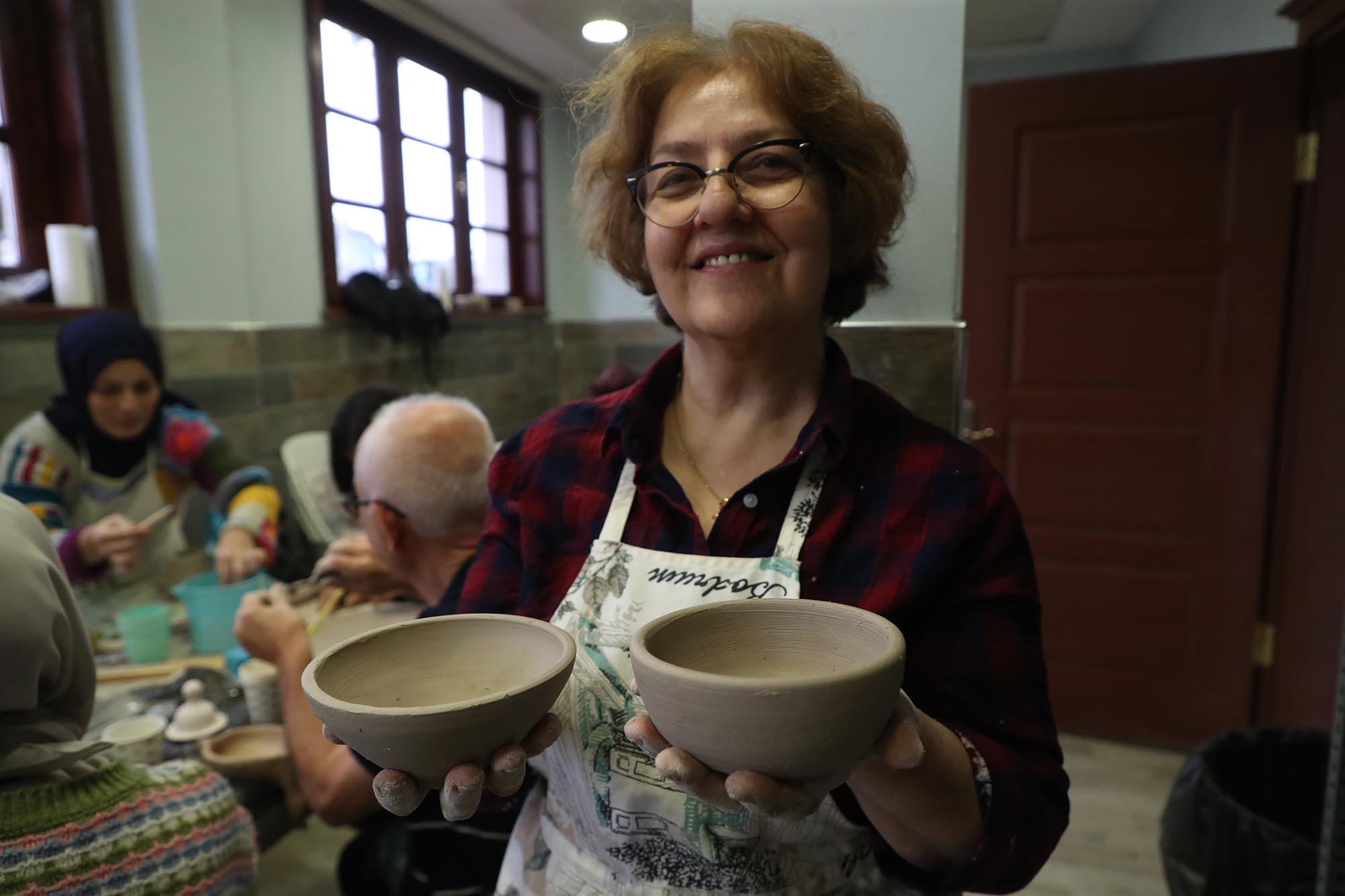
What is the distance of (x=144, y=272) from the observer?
255cm

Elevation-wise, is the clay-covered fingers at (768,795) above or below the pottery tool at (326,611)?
above

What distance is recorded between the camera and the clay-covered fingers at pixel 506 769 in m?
0.55

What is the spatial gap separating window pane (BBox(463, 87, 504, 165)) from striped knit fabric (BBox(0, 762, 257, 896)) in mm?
3075

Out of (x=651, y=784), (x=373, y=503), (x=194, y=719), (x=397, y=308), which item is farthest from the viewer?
(x=397, y=308)

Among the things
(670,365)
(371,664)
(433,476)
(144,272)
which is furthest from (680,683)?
(144,272)

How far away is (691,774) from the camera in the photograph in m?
0.52

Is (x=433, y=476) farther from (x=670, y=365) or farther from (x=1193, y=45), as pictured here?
(x=1193, y=45)

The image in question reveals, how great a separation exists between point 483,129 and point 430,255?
596 mm

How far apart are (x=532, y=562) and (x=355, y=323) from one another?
269cm

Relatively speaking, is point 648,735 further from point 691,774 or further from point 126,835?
point 126,835

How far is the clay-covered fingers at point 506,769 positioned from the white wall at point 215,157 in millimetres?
2566

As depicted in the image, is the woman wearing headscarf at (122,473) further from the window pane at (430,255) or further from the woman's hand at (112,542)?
→ the window pane at (430,255)

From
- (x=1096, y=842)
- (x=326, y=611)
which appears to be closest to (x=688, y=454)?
(x=326, y=611)

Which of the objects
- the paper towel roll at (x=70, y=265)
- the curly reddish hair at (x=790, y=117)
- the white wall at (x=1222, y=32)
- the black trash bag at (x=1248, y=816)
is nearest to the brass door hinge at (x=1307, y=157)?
the white wall at (x=1222, y=32)
